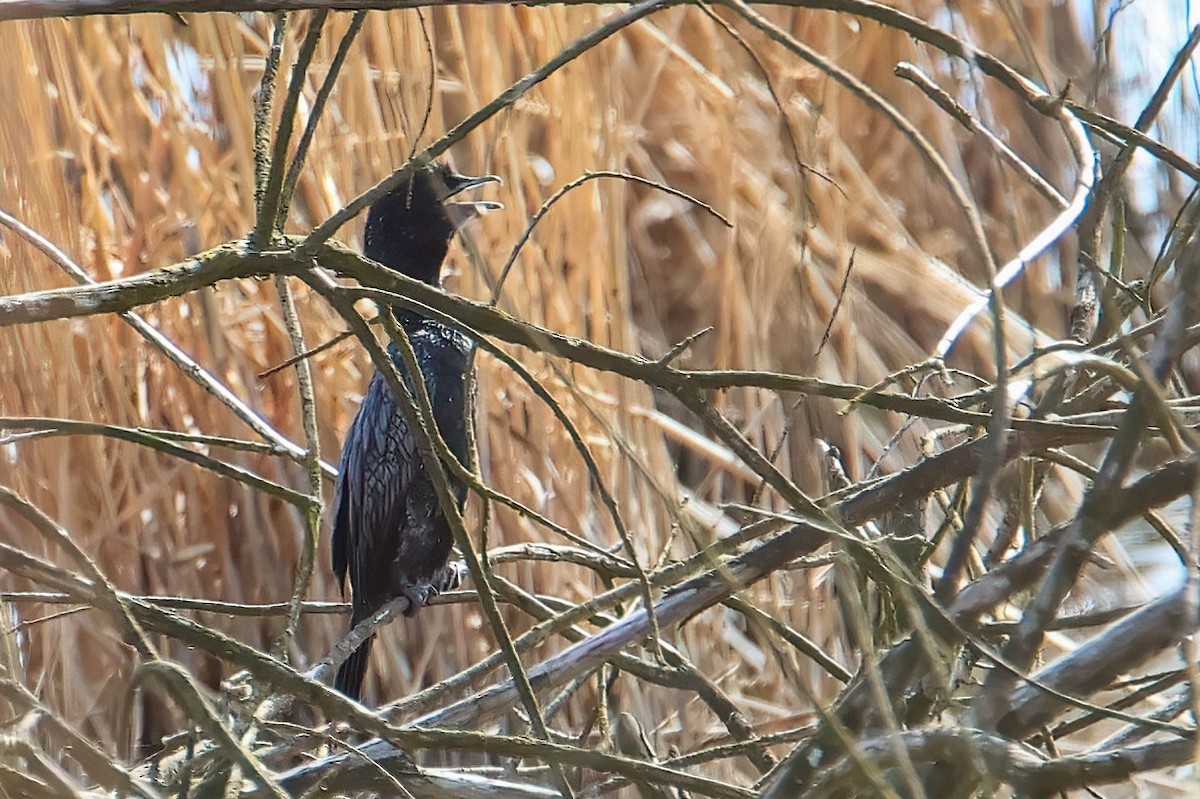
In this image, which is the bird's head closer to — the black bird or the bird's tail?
the black bird

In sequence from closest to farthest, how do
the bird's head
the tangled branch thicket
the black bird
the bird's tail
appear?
the tangled branch thicket, the bird's tail, the black bird, the bird's head

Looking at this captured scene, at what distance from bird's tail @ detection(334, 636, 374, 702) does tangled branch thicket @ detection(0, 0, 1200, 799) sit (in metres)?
0.14

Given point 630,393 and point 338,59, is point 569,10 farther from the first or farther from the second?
point 338,59

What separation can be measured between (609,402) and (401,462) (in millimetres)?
579

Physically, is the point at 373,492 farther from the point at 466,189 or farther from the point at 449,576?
the point at 466,189

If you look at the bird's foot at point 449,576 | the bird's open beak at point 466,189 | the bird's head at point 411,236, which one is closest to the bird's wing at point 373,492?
the bird's foot at point 449,576

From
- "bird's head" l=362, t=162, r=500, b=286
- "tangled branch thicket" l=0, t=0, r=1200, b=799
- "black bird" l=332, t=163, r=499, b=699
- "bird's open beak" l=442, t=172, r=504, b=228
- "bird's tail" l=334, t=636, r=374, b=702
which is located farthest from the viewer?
"bird's head" l=362, t=162, r=500, b=286

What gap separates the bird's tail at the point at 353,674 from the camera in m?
3.04

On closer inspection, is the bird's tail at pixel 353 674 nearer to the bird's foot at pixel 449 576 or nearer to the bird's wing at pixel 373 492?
the bird's wing at pixel 373 492

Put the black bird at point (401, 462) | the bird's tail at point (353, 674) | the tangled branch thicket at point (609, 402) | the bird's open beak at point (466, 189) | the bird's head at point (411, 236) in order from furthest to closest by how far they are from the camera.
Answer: the bird's head at point (411, 236), the black bird at point (401, 462), the bird's tail at point (353, 674), the bird's open beak at point (466, 189), the tangled branch thicket at point (609, 402)

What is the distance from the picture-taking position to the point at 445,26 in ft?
11.6

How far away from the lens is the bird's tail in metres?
3.04

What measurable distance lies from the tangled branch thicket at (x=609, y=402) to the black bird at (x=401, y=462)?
0.32ft

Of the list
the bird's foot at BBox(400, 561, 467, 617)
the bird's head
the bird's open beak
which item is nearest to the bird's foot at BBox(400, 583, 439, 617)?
the bird's foot at BBox(400, 561, 467, 617)
